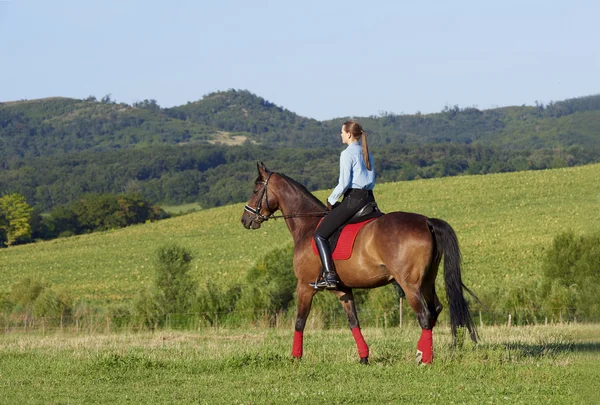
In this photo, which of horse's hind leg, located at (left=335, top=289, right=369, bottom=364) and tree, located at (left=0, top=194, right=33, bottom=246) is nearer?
horse's hind leg, located at (left=335, top=289, right=369, bottom=364)

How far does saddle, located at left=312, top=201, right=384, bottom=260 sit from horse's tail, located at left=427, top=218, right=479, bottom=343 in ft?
2.78

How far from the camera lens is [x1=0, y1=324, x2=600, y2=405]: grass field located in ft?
27.3

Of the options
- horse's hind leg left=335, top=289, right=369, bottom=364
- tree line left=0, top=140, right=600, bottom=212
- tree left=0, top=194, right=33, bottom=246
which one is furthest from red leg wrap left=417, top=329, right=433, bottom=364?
tree line left=0, top=140, right=600, bottom=212

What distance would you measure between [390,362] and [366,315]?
1388 cm

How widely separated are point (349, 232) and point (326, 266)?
0.57 m

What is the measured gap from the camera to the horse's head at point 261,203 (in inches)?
484

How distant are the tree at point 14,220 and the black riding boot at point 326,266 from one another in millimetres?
93391

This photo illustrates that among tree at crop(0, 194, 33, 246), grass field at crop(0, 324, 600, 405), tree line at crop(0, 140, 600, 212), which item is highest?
tree line at crop(0, 140, 600, 212)

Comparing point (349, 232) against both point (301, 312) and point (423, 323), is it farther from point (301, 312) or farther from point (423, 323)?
point (423, 323)

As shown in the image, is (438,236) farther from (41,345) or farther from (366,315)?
(366,315)

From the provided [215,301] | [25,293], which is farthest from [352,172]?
[25,293]

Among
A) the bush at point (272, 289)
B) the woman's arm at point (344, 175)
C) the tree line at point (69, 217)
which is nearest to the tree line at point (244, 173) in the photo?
the tree line at point (69, 217)

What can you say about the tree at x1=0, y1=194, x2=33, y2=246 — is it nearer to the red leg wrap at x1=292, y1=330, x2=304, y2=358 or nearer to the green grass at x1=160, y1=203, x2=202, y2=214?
the green grass at x1=160, y1=203, x2=202, y2=214

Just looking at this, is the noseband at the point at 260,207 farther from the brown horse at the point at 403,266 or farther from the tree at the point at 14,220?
the tree at the point at 14,220
